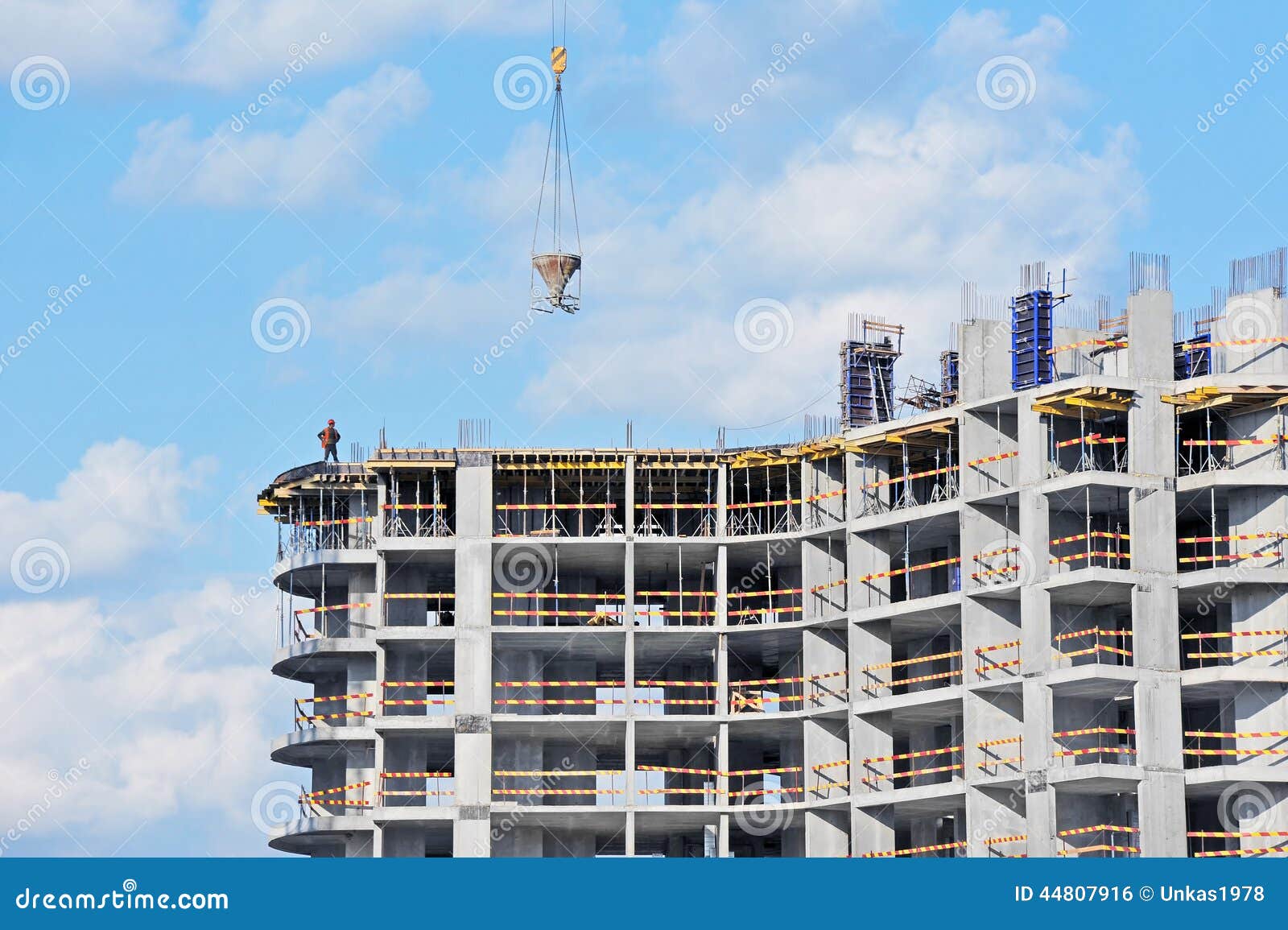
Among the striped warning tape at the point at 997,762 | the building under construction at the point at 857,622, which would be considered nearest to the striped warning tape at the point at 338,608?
the building under construction at the point at 857,622

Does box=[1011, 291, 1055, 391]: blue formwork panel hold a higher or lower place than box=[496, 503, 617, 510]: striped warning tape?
higher

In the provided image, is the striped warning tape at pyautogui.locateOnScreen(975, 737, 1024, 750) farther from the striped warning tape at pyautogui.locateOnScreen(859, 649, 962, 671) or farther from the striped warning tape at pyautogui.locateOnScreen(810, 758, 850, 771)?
the striped warning tape at pyautogui.locateOnScreen(810, 758, 850, 771)

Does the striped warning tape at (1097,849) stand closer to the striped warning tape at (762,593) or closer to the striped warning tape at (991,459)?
the striped warning tape at (991,459)

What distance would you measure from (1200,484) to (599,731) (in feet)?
67.6

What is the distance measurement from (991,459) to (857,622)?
23.6 feet

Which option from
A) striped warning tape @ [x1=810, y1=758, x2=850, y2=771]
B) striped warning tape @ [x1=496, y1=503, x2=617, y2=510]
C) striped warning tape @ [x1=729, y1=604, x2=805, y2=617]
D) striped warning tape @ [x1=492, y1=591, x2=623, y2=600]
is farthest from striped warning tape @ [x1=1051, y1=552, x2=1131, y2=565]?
striped warning tape @ [x1=492, y1=591, x2=623, y2=600]

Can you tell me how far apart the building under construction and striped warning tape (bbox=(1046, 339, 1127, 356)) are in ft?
0.73

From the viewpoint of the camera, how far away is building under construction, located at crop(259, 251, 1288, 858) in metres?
65.1

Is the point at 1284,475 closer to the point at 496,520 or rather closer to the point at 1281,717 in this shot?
the point at 1281,717

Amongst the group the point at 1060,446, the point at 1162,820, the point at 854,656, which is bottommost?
the point at 1162,820

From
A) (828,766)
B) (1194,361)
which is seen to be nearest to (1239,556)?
(1194,361)

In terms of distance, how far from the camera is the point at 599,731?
245ft

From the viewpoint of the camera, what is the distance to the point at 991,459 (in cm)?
6825

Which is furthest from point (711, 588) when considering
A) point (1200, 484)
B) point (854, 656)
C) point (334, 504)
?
point (1200, 484)
